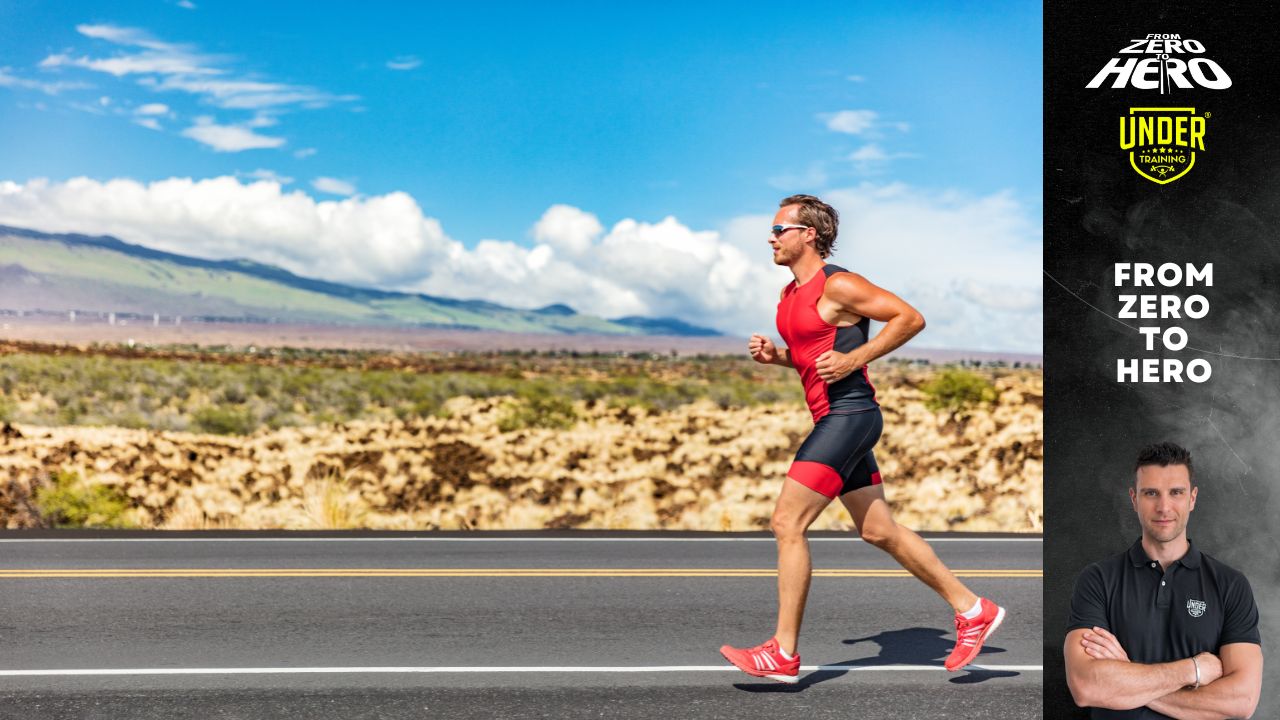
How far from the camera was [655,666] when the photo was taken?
254 inches

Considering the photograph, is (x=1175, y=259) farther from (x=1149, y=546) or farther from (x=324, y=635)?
(x=324, y=635)

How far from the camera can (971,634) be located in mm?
5941

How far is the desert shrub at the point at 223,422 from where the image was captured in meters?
31.9

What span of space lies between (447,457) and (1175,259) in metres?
19.5

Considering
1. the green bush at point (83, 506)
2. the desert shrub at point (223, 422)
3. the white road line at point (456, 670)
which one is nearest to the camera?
the white road line at point (456, 670)

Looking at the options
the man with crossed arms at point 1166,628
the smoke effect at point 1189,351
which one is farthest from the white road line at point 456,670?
the man with crossed arms at point 1166,628

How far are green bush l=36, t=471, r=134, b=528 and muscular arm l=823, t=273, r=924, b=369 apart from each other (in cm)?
1364

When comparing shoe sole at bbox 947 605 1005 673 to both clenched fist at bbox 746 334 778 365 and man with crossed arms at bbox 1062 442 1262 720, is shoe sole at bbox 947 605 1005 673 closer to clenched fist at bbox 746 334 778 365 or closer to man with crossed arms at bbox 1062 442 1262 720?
clenched fist at bbox 746 334 778 365

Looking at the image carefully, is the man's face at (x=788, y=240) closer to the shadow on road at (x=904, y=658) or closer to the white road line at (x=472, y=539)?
the shadow on road at (x=904, y=658)

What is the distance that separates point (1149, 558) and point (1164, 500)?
168mm

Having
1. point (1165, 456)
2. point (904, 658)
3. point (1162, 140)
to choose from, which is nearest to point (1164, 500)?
point (1165, 456)

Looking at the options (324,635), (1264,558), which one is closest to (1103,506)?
(1264,558)

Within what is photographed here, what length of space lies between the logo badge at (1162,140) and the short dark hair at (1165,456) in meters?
0.77

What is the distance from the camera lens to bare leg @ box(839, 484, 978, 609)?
5895 millimetres
